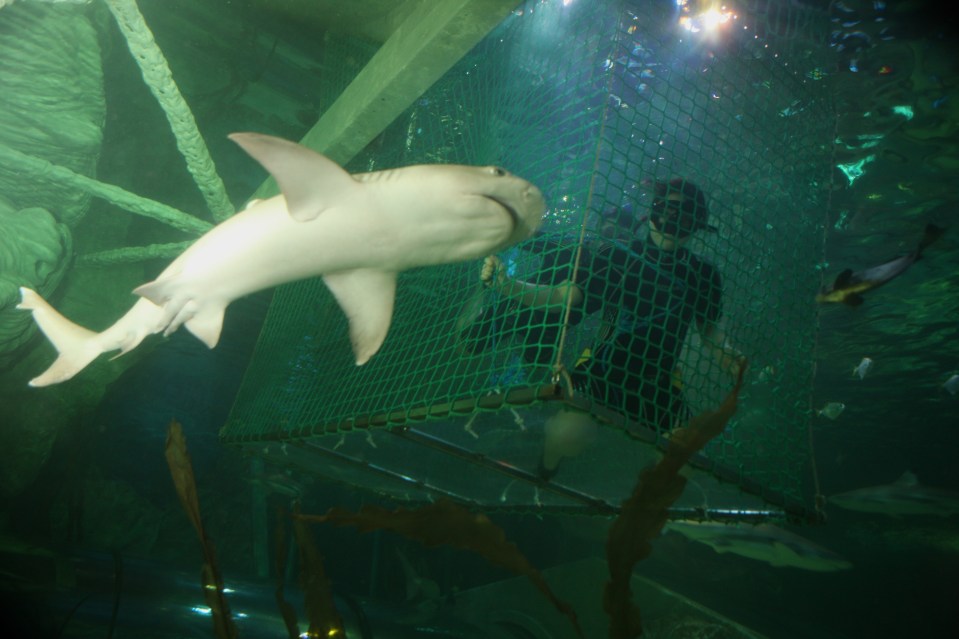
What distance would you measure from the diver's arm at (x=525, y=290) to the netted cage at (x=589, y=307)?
3 cm

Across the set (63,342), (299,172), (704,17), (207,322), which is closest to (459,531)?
(299,172)

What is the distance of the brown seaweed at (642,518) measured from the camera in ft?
7.96

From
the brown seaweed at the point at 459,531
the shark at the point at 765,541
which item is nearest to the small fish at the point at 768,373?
the brown seaweed at the point at 459,531

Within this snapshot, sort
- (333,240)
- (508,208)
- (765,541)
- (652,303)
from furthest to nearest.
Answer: (765,541)
(652,303)
(333,240)
(508,208)

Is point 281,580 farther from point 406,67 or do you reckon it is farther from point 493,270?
point 406,67

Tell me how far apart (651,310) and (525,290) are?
0.91 meters

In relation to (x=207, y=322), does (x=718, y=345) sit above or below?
above

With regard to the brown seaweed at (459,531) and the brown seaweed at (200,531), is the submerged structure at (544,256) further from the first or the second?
the brown seaweed at (200,531)

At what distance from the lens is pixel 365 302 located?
339cm

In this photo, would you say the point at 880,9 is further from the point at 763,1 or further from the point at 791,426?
the point at 791,426

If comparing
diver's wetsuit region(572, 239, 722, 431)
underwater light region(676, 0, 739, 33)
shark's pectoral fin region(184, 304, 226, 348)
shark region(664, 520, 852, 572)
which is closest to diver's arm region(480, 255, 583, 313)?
diver's wetsuit region(572, 239, 722, 431)

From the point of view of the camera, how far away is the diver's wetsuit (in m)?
3.47

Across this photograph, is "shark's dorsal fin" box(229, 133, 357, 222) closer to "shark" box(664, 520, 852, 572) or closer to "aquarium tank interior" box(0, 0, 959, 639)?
"aquarium tank interior" box(0, 0, 959, 639)

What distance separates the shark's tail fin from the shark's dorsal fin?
89.4 inches
